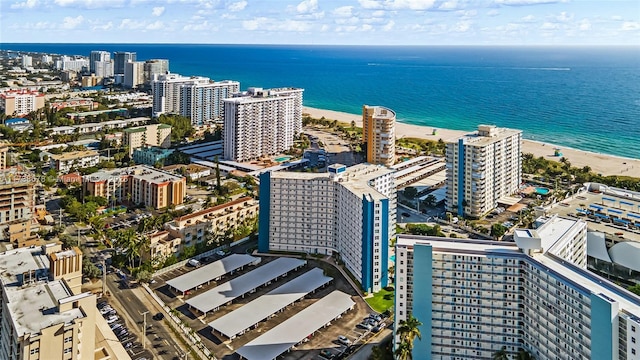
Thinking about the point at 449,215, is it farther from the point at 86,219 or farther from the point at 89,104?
the point at 89,104

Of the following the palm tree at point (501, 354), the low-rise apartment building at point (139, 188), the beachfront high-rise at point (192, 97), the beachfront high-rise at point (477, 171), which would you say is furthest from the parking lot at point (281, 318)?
the beachfront high-rise at point (192, 97)

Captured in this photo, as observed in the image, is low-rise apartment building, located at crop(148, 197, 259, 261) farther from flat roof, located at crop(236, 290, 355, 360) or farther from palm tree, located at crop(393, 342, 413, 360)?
palm tree, located at crop(393, 342, 413, 360)

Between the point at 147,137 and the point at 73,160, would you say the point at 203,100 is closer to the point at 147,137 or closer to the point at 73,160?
the point at 147,137

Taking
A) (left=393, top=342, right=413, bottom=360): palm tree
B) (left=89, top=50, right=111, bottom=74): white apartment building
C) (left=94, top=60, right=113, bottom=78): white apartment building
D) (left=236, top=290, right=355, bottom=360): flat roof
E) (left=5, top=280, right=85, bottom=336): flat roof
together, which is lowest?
(left=236, top=290, right=355, bottom=360): flat roof

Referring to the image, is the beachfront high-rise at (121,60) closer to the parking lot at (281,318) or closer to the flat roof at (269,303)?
the parking lot at (281,318)

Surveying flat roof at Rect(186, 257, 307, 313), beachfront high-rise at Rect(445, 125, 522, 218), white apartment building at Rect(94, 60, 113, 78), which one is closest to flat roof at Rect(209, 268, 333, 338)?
flat roof at Rect(186, 257, 307, 313)

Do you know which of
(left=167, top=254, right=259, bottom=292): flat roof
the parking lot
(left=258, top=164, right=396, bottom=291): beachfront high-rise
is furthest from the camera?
(left=258, top=164, right=396, bottom=291): beachfront high-rise
